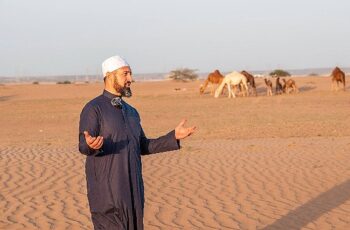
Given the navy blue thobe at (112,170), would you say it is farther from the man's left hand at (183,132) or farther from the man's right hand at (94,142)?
the man's left hand at (183,132)

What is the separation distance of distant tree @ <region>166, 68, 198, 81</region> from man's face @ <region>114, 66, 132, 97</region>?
6382cm

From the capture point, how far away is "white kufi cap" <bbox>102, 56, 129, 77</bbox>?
187 inches

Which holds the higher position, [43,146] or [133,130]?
[133,130]

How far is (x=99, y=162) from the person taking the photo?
469 cm

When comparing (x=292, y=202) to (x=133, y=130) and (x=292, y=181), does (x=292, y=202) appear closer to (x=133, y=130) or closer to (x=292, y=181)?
(x=292, y=181)

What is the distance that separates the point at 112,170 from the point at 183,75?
66.0m

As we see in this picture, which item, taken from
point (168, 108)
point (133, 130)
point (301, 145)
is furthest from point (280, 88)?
point (133, 130)

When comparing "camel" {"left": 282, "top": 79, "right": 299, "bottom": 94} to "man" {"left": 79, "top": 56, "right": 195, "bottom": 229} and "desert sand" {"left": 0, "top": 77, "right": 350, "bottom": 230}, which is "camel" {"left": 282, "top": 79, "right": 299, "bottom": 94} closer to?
"desert sand" {"left": 0, "top": 77, "right": 350, "bottom": 230}

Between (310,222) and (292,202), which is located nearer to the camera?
(310,222)

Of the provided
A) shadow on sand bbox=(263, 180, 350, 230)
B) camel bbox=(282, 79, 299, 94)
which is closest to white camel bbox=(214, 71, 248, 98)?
camel bbox=(282, 79, 299, 94)

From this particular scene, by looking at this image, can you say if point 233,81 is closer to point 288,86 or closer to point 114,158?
point 288,86

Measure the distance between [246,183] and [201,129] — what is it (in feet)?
35.7

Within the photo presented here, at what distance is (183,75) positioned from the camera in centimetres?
7056

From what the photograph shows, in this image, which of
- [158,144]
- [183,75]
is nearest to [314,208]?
[158,144]
